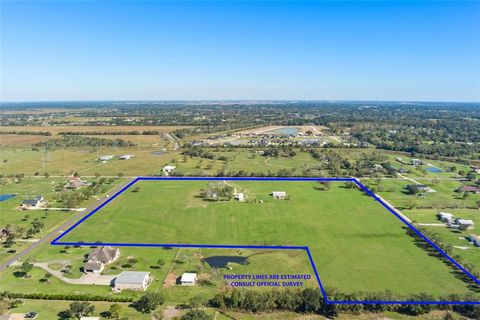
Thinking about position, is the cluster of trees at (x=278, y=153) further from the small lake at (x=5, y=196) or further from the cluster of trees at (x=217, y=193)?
the small lake at (x=5, y=196)

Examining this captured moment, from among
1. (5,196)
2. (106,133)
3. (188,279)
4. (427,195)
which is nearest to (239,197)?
(188,279)

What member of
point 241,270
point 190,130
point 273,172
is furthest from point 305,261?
point 190,130

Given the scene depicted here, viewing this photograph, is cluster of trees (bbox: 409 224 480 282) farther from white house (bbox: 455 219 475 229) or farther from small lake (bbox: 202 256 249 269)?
small lake (bbox: 202 256 249 269)

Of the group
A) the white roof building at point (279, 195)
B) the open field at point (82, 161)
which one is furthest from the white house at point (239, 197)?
the open field at point (82, 161)

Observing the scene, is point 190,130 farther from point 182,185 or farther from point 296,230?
point 296,230

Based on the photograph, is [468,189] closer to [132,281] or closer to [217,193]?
[217,193]

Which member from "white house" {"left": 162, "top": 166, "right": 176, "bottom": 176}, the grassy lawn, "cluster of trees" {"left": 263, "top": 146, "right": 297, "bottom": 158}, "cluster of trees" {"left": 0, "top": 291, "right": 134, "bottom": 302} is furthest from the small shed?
"cluster of trees" {"left": 0, "top": 291, "right": 134, "bottom": 302}
